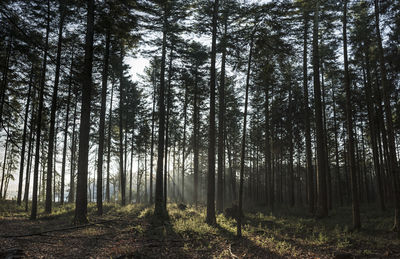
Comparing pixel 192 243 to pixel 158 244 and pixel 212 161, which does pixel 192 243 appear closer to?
pixel 158 244

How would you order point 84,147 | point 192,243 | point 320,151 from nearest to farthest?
point 192,243 → point 84,147 → point 320,151

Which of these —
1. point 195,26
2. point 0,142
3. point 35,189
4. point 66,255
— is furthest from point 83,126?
point 0,142

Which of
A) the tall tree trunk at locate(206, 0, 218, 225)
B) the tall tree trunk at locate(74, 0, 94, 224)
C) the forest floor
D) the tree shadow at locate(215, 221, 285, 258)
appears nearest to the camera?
the forest floor

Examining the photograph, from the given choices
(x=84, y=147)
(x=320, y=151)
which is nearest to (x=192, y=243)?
(x=84, y=147)

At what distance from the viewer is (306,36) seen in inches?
660

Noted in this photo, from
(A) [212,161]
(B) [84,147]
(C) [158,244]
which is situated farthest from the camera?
(A) [212,161]

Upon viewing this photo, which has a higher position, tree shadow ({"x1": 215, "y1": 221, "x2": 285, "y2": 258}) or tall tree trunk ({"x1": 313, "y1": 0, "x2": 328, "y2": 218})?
tall tree trunk ({"x1": 313, "y1": 0, "x2": 328, "y2": 218})

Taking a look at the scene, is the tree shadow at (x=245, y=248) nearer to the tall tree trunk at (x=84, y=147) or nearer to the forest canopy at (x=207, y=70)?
the forest canopy at (x=207, y=70)

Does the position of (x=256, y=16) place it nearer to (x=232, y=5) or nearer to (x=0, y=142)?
(x=232, y=5)

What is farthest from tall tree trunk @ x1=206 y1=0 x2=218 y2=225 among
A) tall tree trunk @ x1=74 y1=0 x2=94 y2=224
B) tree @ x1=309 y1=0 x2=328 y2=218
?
tree @ x1=309 y1=0 x2=328 y2=218

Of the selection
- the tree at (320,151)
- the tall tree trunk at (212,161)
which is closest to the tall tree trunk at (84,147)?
the tall tree trunk at (212,161)

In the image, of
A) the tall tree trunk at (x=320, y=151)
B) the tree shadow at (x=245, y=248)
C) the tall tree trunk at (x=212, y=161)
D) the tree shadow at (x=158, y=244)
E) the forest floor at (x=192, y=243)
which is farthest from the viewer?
the tall tree trunk at (x=320, y=151)

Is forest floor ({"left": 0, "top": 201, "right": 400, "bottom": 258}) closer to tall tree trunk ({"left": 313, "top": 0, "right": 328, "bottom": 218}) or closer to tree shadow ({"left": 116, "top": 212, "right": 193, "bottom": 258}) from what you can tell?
tree shadow ({"left": 116, "top": 212, "right": 193, "bottom": 258})

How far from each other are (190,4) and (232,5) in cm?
340
